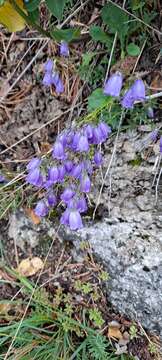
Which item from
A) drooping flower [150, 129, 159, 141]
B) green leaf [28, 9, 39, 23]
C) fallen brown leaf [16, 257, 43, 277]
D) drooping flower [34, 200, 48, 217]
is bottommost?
fallen brown leaf [16, 257, 43, 277]

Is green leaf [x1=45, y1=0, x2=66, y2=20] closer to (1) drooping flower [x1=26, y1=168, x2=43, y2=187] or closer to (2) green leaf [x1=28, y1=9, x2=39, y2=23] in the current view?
(2) green leaf [x1=28, y1=9, x2=39, y2=23]

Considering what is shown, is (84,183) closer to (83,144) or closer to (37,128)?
(83,144)

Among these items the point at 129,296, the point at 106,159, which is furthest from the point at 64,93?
the point at 129,296

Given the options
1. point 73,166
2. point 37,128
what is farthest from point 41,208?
point 37,128

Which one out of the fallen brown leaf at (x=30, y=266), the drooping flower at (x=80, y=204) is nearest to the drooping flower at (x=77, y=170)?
the drooping flower at (x=80, y=204)

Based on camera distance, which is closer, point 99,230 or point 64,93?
point 99,230

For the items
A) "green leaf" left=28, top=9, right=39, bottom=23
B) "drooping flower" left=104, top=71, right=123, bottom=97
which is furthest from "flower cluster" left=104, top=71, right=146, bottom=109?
"green leaf" left=28, top=9, right=39, bottom=23

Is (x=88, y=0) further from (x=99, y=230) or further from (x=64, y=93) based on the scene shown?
(x=99, y=230)
